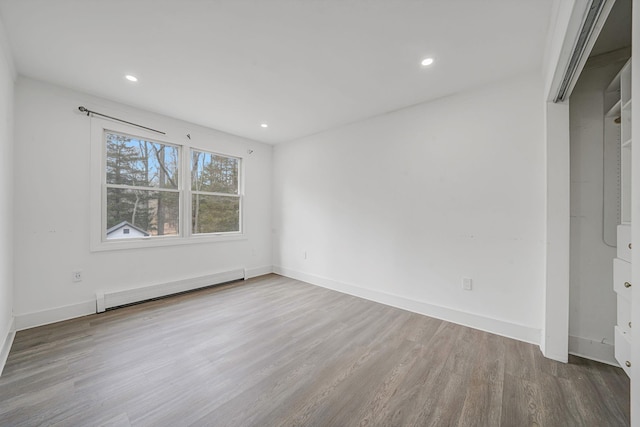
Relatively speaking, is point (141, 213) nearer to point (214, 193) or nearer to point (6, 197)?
point (214, 193)

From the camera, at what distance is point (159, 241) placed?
3449 mm

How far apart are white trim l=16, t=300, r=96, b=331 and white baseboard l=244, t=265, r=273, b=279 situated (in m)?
2.07

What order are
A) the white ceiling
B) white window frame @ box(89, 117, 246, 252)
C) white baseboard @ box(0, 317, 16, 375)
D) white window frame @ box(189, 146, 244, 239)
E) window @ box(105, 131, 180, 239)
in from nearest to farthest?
the white ceiling, white baseboard @ box(0, 317, 16, 375), white window frame @ box(89, 117, 246, 252), window @ box(105, 131, 180, 239), white window frame @ box(189, 146, 244, 239)

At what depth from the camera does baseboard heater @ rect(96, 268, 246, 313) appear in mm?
2947

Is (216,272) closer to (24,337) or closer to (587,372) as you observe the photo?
(24,337)

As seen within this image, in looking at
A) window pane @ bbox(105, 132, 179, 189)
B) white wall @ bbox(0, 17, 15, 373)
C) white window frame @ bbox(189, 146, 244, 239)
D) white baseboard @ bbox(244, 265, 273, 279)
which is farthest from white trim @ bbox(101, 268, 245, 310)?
window pane @ bbox(105, 132, 179, 189)

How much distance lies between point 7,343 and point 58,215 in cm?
126

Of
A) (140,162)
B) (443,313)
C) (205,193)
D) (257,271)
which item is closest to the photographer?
(443,313)

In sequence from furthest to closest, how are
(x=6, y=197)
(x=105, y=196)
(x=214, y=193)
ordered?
(x=214, y=193), (x=105, y=196), (x=6, y=197)

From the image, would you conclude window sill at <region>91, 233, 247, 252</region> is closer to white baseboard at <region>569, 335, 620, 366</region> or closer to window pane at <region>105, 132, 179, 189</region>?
window pane at <region>105, 132, 179, 189</region>

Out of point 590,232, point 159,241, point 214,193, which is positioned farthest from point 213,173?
point 590,232

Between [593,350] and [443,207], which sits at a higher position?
[443,207]

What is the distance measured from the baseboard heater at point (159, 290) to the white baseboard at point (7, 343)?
24.6 inches

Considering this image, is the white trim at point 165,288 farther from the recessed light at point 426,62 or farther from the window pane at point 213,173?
the recessed light at point 426,62
